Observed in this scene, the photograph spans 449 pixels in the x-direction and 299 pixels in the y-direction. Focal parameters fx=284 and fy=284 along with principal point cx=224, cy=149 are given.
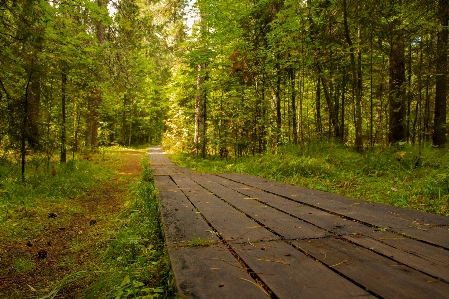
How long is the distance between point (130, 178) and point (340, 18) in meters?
8.98

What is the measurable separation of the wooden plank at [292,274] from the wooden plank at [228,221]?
22 centimetres

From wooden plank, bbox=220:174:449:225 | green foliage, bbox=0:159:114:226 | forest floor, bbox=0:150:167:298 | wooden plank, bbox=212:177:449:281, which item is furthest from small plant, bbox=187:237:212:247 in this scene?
green foliage, bbox=0:159:114:226

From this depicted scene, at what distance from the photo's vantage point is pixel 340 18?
9.41 m

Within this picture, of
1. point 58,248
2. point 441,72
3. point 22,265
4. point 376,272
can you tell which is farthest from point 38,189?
point 441,72

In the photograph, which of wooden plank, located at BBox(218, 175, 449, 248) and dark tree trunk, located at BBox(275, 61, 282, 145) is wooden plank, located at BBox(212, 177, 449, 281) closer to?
wooden plank, located at BBox(218, 175, 449, 248)

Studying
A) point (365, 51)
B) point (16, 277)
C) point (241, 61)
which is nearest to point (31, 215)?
point (16, 277)

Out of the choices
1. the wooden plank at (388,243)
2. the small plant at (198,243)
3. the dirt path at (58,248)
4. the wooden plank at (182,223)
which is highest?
the wooden plank at (388,243)

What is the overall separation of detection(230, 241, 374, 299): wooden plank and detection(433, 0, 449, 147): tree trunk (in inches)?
272

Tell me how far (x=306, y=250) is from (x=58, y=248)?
3278 millimetres

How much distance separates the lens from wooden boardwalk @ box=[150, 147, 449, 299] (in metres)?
1.58

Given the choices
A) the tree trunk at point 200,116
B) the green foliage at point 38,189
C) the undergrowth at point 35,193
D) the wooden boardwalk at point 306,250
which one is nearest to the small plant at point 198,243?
the wooden boardwalk at point 306,250

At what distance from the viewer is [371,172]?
23.5 feet

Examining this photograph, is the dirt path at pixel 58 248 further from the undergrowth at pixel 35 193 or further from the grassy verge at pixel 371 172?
the grassy verge at pixel 371 172

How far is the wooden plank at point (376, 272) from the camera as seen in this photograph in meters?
1.52
